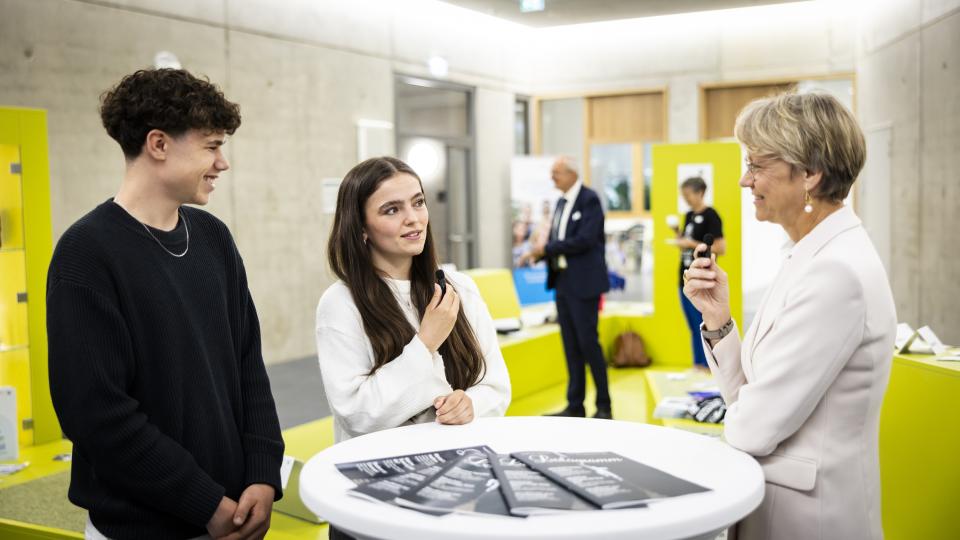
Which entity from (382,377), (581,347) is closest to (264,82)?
(581,347)

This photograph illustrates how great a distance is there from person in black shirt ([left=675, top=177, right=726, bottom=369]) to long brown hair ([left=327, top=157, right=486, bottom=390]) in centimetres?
452

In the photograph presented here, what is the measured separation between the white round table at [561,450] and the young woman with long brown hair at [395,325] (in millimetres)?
114

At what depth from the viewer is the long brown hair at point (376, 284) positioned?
84.9 inches

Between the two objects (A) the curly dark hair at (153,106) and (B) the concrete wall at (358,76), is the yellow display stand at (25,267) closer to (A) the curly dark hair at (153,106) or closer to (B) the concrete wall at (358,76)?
(B) the concrete wall at (358,76)

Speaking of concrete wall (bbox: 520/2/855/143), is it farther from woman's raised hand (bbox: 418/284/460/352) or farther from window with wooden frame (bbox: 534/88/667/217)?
woman's raised hand (bbox: 418/284/460/352)

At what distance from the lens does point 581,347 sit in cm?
588

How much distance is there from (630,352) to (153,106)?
6170 mm

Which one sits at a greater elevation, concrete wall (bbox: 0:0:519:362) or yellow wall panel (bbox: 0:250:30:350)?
concrete wall (bbox: 0:0:519:362)


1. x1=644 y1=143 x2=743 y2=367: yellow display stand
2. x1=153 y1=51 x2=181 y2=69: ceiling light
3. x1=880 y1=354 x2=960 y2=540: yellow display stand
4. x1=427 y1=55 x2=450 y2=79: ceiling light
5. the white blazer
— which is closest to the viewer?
the white blazer

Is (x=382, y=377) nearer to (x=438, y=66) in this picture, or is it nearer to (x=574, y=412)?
(x=574, y=412)

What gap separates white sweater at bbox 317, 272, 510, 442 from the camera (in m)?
2.03

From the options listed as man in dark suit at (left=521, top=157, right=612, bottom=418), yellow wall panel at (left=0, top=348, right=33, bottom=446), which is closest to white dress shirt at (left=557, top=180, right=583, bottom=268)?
man in dark suit at (left=521, top=157, right=612, bottom=418)

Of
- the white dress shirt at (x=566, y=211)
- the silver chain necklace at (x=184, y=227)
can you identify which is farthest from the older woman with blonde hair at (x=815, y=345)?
the white dress shirt at (x=566, y=211)

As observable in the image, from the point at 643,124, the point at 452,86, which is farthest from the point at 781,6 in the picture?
the point at 452,86
